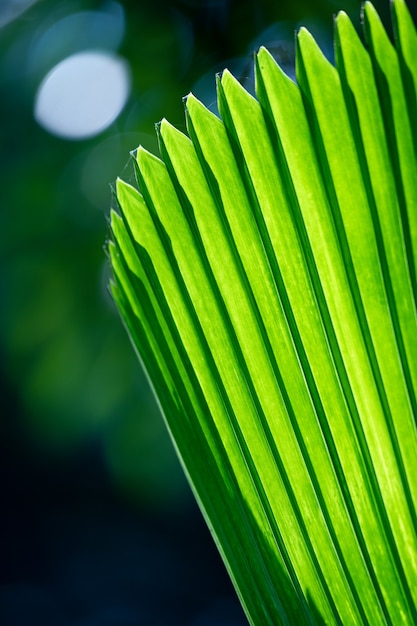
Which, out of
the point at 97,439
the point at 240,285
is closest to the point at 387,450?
the point at 240,285

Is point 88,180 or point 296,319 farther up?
point 88,180

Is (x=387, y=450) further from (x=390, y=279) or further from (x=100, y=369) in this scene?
(x=100, y=369)

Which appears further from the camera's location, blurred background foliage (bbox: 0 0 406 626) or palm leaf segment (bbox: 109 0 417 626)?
blurred background foliage (bbox: 0 0 406 626)

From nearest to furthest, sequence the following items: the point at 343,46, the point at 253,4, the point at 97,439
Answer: the point at 343,46 → the point at 253,4 → the point at 97,439

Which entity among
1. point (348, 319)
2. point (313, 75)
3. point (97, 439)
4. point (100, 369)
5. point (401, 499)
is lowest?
point (97, 439)

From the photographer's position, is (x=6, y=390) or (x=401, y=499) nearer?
(x=401, y=499)

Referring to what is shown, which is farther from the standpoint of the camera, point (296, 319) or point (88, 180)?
point (88, 180)

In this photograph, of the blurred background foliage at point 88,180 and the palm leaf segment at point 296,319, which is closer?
the palm leaf segment at point 296,319

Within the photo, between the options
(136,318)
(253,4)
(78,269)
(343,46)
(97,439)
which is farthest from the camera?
(97,439)
